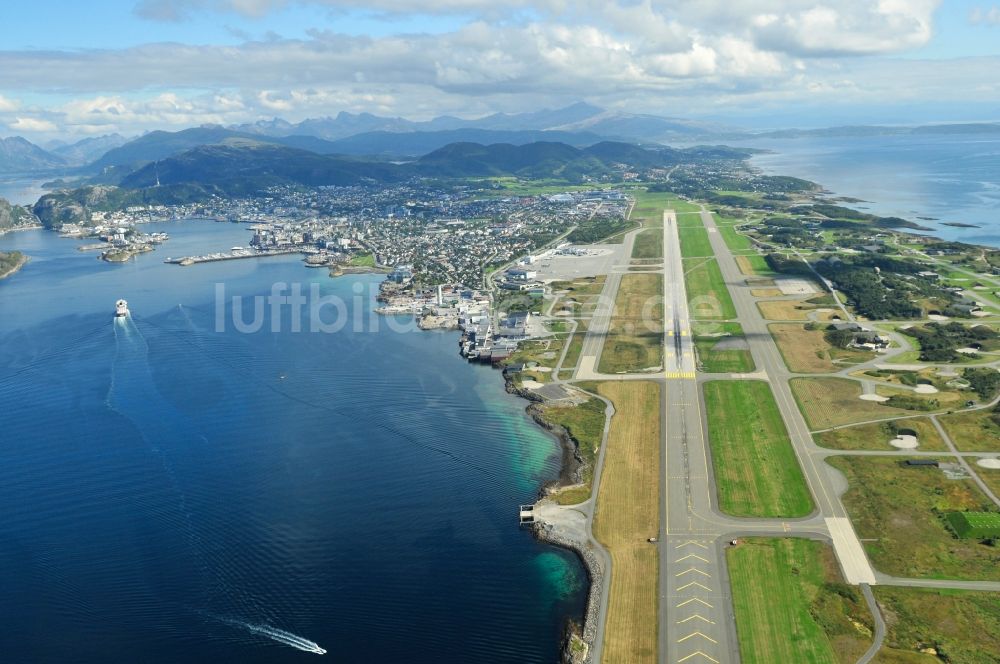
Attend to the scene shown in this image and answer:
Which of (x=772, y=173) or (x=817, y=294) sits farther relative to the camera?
Result: (x=772, y=173)

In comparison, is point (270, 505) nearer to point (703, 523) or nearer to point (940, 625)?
point (703, 523)

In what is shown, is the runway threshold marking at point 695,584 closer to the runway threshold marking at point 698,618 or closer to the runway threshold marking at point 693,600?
the runway threshold marking at point 693,600

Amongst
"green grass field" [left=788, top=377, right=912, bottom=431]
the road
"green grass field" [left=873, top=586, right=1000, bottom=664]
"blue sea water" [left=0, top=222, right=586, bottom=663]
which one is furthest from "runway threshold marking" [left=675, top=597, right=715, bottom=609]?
"green grass field" [left=788, top=377, right=912, bottom=431]

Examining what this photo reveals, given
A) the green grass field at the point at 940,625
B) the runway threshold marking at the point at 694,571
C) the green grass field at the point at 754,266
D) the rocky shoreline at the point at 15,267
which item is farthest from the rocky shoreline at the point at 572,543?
the rocky shoreline at the point at 15,267

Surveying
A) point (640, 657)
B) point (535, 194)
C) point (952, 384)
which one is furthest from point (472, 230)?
point (640, 657)

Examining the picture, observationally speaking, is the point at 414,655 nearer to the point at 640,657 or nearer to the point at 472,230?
the point at 640,657

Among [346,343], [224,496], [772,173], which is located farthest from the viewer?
[772,173]
